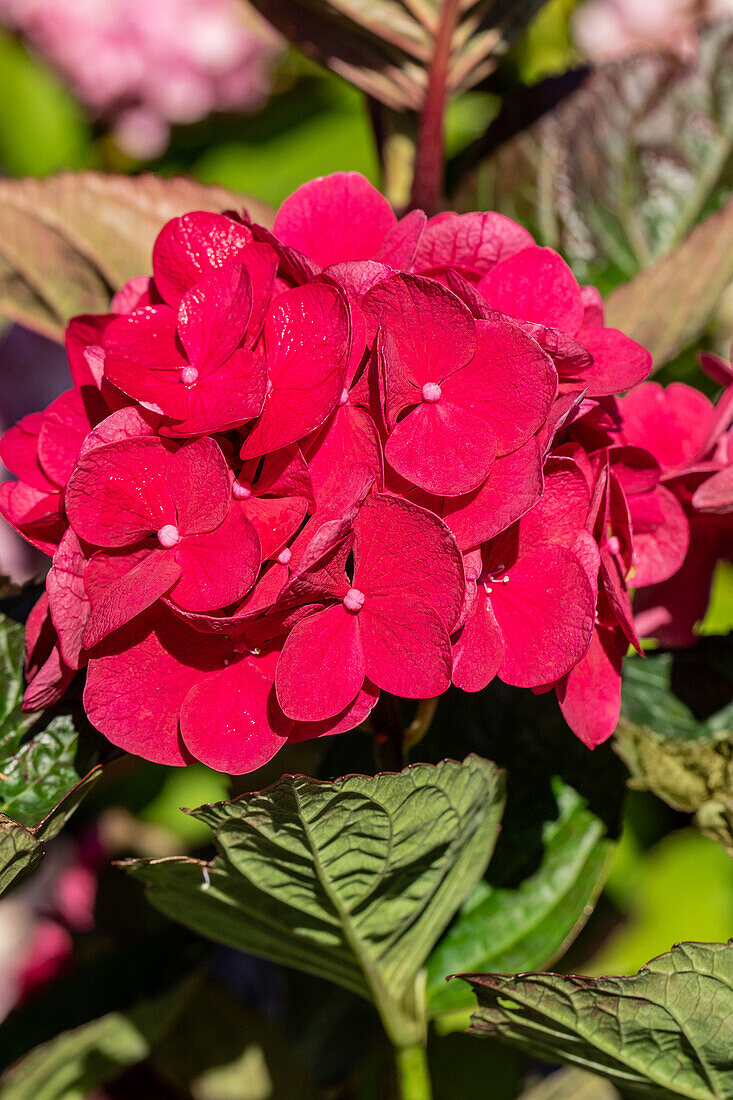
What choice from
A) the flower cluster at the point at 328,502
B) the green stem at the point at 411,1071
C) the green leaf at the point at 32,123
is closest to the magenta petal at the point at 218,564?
the flower cluster at the point at 328,502

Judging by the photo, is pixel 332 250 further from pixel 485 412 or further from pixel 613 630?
pixel 613 630

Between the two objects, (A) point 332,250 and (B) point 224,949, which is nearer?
(A) point 332,250

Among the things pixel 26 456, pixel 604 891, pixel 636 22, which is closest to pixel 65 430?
pixel 26 456

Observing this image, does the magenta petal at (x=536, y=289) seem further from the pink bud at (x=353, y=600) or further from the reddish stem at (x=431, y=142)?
the reddish stem at (x=431, y=142)

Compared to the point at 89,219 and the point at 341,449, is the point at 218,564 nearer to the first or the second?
the point at 341,449

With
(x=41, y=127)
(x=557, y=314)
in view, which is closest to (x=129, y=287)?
(x=557, y=314)

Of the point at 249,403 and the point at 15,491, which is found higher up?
the point at 249,403

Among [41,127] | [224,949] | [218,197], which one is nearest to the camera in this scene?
[218,197]
